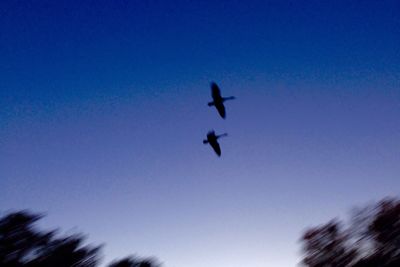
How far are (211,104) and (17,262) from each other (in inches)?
570

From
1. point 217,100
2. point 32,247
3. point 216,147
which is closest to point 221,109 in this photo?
point 217,100

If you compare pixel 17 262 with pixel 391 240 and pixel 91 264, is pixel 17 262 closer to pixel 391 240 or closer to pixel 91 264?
pixel 91 264

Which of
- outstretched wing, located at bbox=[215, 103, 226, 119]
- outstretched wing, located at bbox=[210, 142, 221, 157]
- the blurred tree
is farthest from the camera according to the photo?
the blurred tree

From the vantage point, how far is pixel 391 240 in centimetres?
2333

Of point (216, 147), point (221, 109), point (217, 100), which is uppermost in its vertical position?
point (217, 100)

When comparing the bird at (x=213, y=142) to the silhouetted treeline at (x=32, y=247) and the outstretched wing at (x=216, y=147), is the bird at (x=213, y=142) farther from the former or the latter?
the silhouetted treeline at (x=32, y=247)

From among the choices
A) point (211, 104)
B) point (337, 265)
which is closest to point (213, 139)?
point (211, 104)

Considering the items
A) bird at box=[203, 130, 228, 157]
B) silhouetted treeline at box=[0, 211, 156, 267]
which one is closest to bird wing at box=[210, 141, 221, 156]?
bird at box=[203, 130, 228, 157]

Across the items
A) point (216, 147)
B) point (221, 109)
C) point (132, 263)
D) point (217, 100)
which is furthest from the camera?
point (132, 263)

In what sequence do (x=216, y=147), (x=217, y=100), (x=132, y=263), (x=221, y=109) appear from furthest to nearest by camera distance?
(x=132, y=263) → (x=216, y=147) → (x=217, y=100) → (x=221, y=109)

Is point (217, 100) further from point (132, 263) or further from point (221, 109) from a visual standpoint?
point (132, 263)

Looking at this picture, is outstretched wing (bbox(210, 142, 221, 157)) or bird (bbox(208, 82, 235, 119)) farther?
outstretched wing (bbox(210, 142, 221, 157))

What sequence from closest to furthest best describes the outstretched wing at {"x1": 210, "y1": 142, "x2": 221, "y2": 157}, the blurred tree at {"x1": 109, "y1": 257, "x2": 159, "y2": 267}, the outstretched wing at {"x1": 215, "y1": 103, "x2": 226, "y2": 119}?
the outstretched wing at {"x1": 215, "y1": 103, "x2": 226, "y2": 119} < the outstretched wing at {"x1": 210, "y1": 142, "x2": 221, "y2": 157} < the blurred tree at {"x1": 109, "y1": 257, "x2": 159, "y2": 267}

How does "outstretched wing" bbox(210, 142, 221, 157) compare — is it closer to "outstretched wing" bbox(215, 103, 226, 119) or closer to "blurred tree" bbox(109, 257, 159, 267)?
"outstretched wing" bbox(215, 103, 226, 119)
